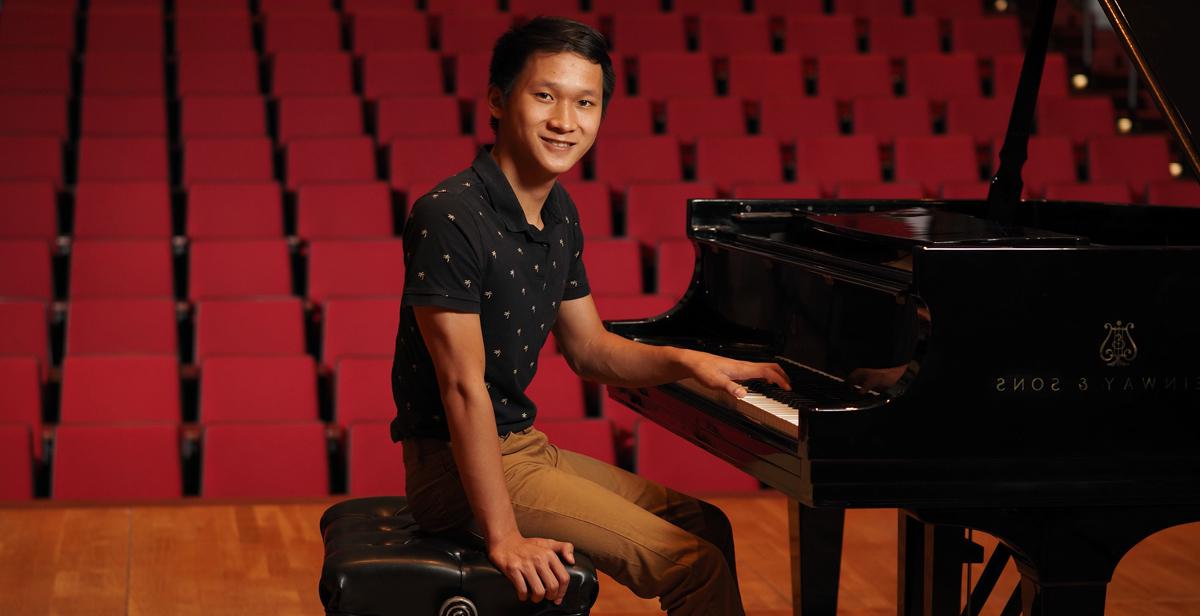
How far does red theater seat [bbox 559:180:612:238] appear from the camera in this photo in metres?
3.80

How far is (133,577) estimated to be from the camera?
2.51 meters

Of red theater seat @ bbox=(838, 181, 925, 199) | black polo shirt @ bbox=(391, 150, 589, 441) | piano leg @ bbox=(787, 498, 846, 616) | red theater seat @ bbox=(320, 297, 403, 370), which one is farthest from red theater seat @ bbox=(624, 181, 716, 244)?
black polo shirt @ bbox=(391, 150, 589, 441)

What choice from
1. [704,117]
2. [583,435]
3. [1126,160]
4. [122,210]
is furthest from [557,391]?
[1126,160]

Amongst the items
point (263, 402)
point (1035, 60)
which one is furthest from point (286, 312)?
point (1035, 60)

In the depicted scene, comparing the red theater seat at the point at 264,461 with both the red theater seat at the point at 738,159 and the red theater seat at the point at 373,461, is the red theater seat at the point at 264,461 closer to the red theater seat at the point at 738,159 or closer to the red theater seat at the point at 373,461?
the red theater seat at the point at 373,461

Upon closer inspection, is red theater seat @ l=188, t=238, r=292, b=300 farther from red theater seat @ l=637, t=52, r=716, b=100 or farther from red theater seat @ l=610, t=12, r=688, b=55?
red theater seat @ l=610, t=12, r=688, b=55

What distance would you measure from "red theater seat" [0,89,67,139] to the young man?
285 cm

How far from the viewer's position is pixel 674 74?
188 inches

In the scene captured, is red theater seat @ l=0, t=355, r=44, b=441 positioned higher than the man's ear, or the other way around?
the man's ear

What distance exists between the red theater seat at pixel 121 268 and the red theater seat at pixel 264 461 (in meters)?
0.57

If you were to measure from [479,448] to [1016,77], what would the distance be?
391 centimetres

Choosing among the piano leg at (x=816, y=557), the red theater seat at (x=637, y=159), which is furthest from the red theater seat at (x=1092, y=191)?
the piano leg at (x=816, y=557)

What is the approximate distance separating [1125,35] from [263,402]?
6.57 ft

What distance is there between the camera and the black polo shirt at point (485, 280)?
58.3 inches
